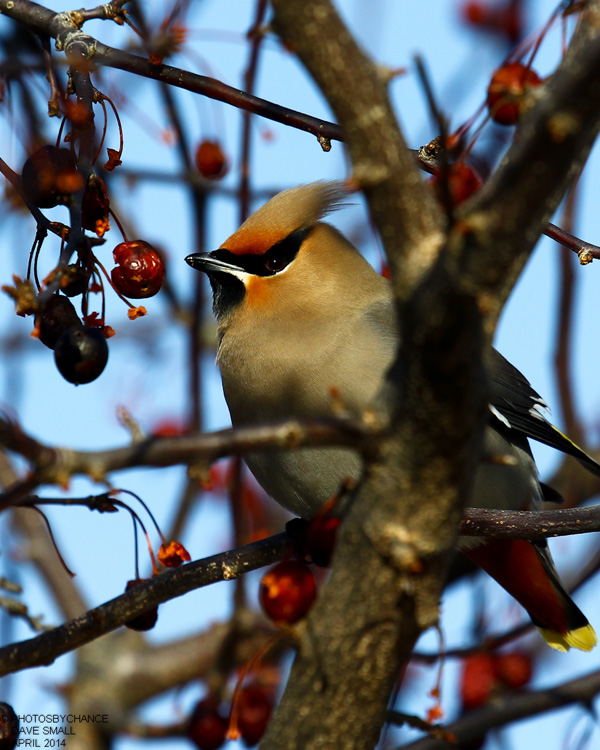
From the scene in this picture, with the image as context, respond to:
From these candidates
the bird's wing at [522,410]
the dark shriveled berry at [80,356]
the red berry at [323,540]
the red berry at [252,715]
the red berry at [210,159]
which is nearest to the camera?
the dark shriveled berry at [80,356]

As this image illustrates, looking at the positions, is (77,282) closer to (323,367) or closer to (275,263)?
(323,367)

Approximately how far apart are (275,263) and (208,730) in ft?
5.71

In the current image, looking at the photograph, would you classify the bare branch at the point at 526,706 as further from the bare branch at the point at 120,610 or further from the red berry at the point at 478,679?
the bare branch at the point at 120,610

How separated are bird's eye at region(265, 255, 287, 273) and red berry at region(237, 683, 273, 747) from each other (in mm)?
1586

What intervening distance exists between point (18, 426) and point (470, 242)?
2.21ft

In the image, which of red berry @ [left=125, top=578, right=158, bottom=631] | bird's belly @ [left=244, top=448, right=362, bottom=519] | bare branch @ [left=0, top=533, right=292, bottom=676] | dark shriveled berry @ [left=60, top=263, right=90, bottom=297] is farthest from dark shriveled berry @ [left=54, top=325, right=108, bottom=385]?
bird's belly @ [left=244, top=448, right=362, bottom=519]

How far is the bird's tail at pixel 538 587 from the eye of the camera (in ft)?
13.0

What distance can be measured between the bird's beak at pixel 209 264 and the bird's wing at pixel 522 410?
1.12 meters

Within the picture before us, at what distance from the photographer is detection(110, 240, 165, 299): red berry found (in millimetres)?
2350

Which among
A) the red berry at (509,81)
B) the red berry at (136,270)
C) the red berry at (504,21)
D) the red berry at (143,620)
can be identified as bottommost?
the red berry at (143,620)

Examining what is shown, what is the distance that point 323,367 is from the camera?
11.3 feet

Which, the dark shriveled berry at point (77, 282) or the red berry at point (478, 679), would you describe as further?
the red berry at point (478, 679)

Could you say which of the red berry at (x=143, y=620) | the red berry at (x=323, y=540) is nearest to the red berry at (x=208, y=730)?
the red berry at (x=143, y=620)

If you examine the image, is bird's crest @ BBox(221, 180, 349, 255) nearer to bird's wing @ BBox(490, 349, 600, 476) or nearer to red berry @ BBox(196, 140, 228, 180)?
red berry @ BBox(196, 140, 228, 180)
